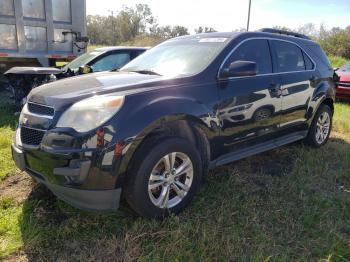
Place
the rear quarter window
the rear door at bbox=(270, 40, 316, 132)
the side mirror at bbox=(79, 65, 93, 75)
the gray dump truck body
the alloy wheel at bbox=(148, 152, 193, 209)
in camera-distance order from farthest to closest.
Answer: the gray dump truck body → the side mirror at bbox=(79, 65, 93, 75) → the rear quarter window → the rear door at bbox=(270, 40, 316, 132) → the alloy wheel at bbox=(148, 152, 193, 209)

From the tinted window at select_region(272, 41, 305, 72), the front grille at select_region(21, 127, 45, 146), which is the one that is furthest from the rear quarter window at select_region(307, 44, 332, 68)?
the front grille at select_region(21, 127, 45, 146)

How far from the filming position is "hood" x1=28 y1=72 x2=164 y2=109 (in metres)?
3.01

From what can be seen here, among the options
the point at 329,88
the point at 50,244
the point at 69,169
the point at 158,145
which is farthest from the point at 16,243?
the point at 329,88

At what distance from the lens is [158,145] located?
3.04 meters

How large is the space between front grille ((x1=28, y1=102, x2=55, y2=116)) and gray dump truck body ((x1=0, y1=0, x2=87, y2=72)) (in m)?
5.69

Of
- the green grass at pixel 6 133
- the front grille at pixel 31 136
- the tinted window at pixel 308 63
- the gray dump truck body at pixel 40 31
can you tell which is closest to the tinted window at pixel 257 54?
the tinted window at pixel 308 63

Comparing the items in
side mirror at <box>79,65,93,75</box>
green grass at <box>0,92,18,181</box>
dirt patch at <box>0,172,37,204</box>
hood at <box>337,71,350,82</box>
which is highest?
side mirror at <box>79,65,93,75</box>

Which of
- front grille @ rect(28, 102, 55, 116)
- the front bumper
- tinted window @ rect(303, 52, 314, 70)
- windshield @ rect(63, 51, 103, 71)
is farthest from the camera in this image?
windshield @ rect(63, 51, 103, 71)

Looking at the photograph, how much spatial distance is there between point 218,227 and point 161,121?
1051 millimetres

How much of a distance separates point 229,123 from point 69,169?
5.59 ft

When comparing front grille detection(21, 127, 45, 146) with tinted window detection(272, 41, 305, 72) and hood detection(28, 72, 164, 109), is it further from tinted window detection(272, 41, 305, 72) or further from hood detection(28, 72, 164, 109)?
tinted window detection(272, 41, 305, 72)

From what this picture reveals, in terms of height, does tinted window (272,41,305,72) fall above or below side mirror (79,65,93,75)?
above

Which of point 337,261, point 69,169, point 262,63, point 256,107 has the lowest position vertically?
point 337,261

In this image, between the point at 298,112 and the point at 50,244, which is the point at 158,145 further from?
the point at 298,112
